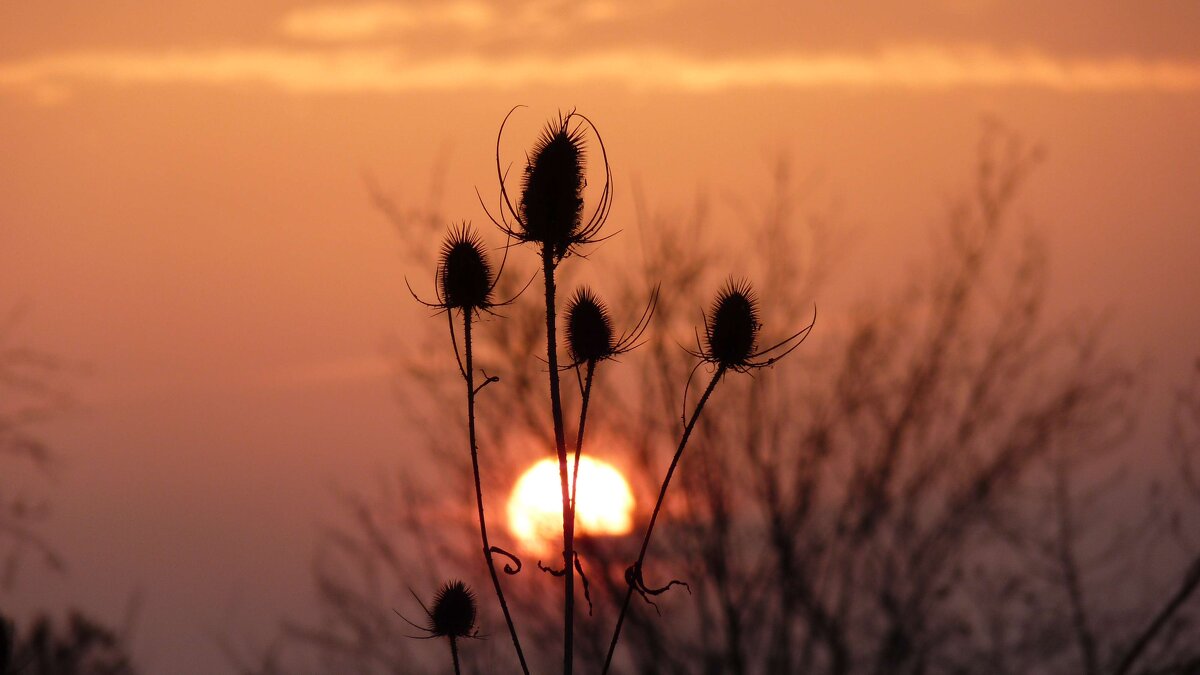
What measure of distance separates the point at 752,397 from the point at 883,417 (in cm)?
145

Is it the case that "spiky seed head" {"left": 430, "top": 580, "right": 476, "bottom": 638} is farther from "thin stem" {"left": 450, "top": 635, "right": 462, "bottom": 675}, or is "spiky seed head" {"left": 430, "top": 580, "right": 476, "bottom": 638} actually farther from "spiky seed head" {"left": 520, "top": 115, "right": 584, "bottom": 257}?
"spiky seed head" {"left": 520, "top": 115, "right": 584, "bottom": 257}

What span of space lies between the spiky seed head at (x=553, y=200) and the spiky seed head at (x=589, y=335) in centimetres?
27

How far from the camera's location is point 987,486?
14930mm

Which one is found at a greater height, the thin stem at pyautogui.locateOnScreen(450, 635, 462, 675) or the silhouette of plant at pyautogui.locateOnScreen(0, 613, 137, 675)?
the silhouette of plant at pyautogui.locateOnScreen(0, 613, 137, 675)

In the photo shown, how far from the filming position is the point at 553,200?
4148 millimetres

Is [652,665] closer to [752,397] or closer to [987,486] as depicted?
[752,397]

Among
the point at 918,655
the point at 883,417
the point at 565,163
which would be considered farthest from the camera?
the point at 883,417

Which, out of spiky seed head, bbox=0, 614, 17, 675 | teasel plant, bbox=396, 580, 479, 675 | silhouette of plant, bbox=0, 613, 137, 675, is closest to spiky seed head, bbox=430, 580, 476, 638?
teasel plant, bbox=396, 580, 479, 675

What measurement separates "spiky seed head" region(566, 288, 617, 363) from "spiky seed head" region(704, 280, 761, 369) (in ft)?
1.10

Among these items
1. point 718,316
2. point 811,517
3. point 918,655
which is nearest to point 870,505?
point 811,517

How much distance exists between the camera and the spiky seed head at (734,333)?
432 cm

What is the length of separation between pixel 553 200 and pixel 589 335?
0.49m

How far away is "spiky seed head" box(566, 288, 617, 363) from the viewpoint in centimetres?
440

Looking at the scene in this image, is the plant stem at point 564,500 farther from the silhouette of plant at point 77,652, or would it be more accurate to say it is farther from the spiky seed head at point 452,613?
the silhouette of plant at point 77,652
